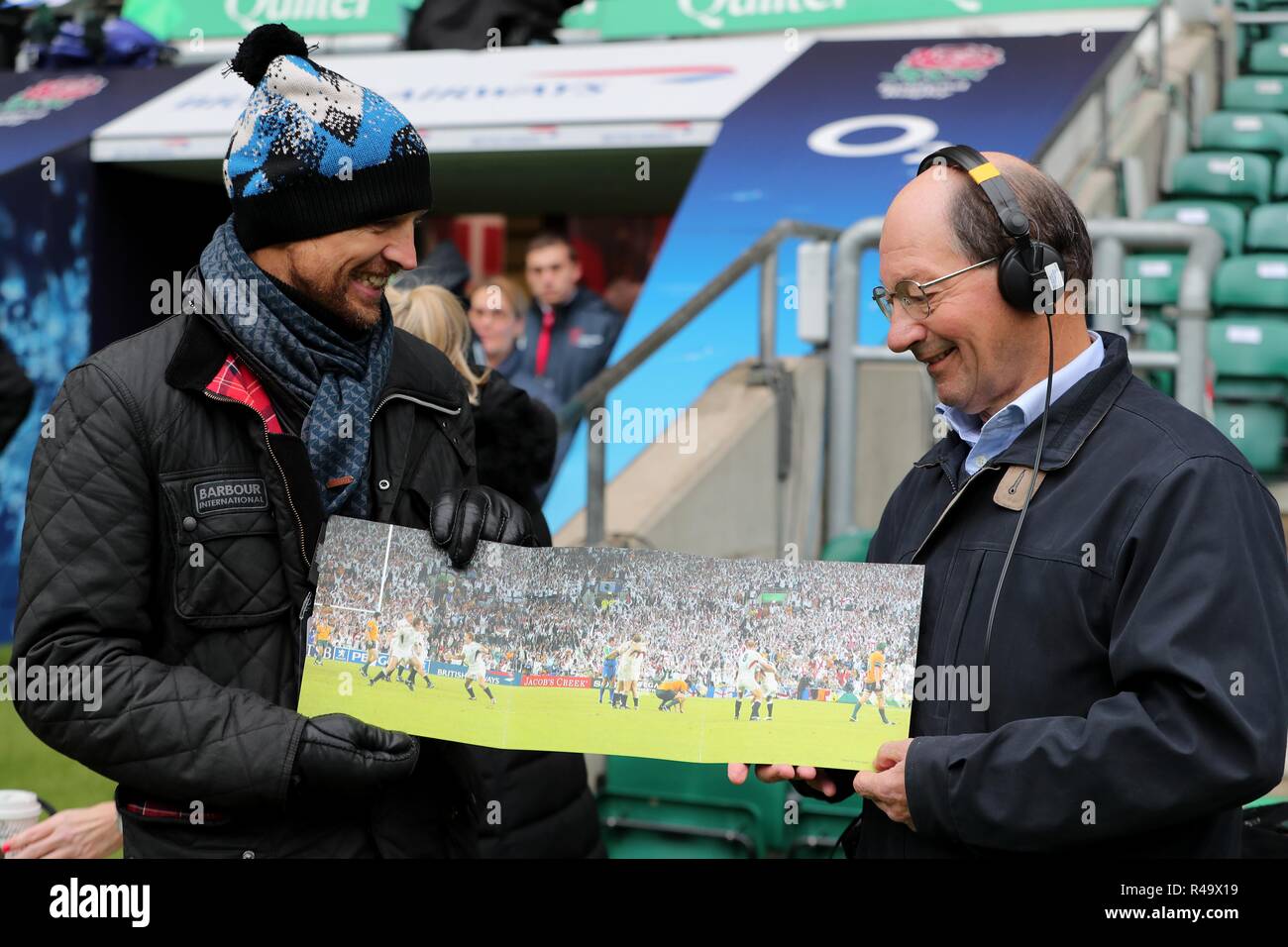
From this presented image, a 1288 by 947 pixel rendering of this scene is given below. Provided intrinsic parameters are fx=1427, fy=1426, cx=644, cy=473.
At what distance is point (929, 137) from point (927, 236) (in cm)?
599

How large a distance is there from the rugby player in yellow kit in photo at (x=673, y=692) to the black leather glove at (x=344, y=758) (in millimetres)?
377

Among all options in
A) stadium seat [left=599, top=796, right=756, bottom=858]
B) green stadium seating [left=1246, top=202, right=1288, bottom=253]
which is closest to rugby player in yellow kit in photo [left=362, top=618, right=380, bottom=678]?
stadium seat [left=599, top=796, right=756, bottom=858]

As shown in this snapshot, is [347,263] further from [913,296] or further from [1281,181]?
[1281,181]

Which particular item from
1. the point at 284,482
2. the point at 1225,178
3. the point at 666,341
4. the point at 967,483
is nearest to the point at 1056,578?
the point at 967,483

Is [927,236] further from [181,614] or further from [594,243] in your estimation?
[594,243]

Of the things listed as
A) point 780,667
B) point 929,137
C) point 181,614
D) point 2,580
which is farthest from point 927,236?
point 2,580

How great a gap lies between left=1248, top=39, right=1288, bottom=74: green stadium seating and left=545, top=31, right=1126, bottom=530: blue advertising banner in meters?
3.29

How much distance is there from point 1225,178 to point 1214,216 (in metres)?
0.65

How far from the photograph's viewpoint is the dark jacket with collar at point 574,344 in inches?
287

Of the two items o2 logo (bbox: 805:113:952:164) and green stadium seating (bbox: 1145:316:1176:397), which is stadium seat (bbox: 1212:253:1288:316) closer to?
green stadium seating (bbox: 1145:316:1176:397)

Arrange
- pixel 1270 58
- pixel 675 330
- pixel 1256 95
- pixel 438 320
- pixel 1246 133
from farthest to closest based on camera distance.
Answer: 1. pixel 1270 58
2. pixel 1256 95
3. pixel 1246 133
4. pixel 675 330
5. pixel 438 320

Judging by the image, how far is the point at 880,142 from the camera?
25.8 feet

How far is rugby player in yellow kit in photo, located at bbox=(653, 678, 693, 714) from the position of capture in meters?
2.07
